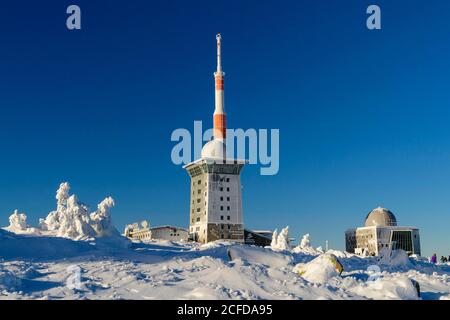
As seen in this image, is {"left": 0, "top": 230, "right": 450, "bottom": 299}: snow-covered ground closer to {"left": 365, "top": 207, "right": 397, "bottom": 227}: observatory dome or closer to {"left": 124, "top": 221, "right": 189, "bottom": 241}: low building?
{"left": 124, "top": 221, "right": 189, "bottom": 241}: low building

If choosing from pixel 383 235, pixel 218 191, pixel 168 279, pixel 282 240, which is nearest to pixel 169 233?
pixel 218 191

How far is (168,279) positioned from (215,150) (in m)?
77.1

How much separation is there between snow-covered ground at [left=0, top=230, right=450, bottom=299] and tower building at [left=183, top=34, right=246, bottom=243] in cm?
6368

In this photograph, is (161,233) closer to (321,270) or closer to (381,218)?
(381,218)

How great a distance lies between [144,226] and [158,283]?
92587mm

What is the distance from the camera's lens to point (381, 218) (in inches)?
5369

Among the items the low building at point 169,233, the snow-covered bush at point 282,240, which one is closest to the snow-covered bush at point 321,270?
the snow-covered bush at point 282,240

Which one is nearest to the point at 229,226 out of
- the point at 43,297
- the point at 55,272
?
the point at 55,272

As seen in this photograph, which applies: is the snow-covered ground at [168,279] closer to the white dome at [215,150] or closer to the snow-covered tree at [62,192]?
the snow-covered tree at [62,192]

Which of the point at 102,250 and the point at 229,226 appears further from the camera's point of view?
the point at 229,226

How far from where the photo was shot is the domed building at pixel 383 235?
432 feet

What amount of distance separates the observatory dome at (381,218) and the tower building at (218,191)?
45978 mm
